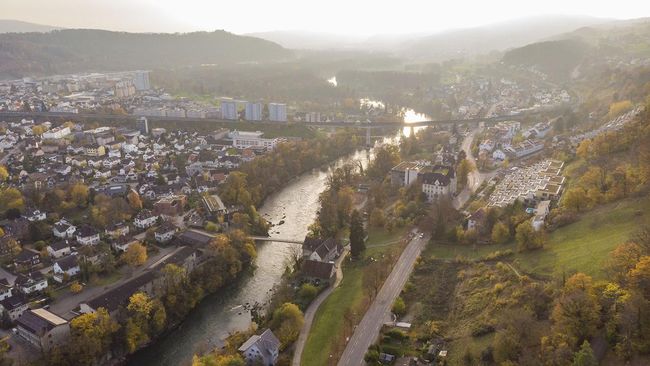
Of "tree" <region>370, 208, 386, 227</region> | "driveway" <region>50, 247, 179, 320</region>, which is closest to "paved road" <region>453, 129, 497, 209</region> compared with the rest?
"tree" <region>370, 208, 386, 227</region>

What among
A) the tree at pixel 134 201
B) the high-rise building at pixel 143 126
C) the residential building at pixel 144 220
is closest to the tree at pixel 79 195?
the tree at pixel 134 201

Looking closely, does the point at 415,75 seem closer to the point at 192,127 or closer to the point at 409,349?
the point at 192,127

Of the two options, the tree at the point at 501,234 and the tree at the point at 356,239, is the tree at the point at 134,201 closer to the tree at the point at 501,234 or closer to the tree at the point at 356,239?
the tree at the point at 356,239

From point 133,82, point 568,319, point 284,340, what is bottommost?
point 284,340

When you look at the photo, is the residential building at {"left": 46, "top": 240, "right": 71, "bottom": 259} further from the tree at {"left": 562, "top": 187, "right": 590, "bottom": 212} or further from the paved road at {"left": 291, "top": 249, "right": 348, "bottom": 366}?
the tree at {"left": 562, "top": 187, "right": 590, "bottom": 212}

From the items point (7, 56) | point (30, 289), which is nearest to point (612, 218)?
point (30, 289)

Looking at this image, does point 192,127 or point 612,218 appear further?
point 192,127
